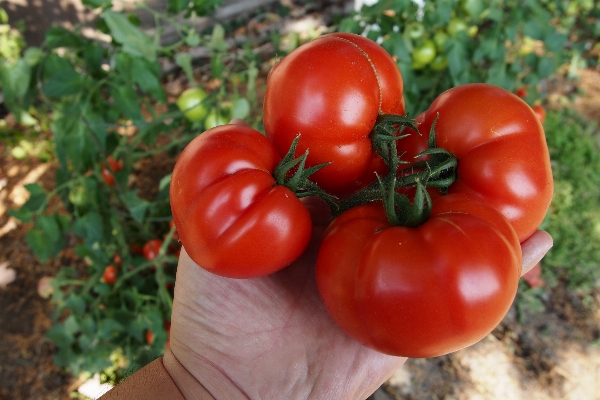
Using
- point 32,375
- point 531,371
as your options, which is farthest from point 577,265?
point 32,375

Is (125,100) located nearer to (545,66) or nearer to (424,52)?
(424,52)

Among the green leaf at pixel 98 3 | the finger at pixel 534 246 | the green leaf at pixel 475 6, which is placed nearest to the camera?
the finger at pixel 534 246

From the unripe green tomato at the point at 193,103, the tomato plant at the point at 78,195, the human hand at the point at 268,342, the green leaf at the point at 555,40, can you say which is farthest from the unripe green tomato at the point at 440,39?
the tomato plant at the point at 78,195

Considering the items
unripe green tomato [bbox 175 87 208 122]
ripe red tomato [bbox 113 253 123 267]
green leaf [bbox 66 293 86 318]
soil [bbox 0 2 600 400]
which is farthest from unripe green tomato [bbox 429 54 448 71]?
green leaf [bbox 66 293 86 318]

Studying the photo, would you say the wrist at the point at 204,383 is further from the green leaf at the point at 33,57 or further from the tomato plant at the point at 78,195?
the green leaf at the point at 33,57

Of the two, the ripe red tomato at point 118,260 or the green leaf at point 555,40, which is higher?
the green leaf at point 555,40

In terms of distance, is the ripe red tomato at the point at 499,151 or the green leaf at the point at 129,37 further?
the green leaf at the point at 129,37

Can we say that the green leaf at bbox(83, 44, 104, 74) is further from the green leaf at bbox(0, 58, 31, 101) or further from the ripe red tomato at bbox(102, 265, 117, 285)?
the ripe red tomato at bbox(102, 265, 117, 285)

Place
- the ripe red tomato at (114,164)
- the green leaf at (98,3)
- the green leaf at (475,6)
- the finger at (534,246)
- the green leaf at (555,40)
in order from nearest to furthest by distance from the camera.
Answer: the finger at (534,246) < the green leaf at (98,3) < the green leaf at (475,6) < the green leaf at (555,40) < the ripe red tomato at (114,164)
